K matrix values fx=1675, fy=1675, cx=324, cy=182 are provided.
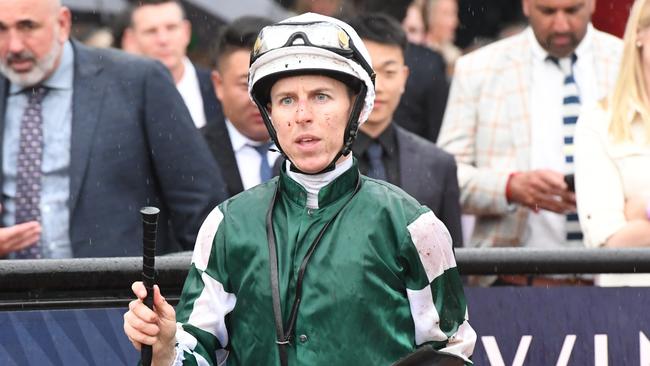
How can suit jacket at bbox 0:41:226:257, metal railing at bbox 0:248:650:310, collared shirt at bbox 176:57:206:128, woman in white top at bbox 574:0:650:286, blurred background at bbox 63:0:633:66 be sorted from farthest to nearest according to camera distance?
blurred background at bbox 63:0:633:66 → collared shirt at bbox 176:57:206:128 → suit jacket at bbox 0:41:226:257 → woman in white top at bbox 574:0:650:286 → metal railing at bbox 0:248:650:310

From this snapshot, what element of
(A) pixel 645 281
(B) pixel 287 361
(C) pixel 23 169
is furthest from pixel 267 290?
(C) pixel 23 169

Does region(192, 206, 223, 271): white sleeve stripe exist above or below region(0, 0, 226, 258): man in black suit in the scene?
above

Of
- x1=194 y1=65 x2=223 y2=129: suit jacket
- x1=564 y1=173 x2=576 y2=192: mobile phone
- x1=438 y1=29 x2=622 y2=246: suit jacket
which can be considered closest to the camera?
x1=564 y1=173 x2=576 y2=192: mobile phone

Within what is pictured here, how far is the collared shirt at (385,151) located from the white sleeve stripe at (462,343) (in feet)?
8.02

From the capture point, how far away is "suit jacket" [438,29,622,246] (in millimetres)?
7410

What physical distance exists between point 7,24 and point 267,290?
286cm

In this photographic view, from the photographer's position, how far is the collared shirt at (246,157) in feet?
23.9

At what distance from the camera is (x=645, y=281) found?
18.6ft

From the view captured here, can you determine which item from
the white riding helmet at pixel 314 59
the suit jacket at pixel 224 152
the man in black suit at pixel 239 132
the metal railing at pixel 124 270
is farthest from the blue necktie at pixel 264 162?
the white riding helmet at pixel 314 59

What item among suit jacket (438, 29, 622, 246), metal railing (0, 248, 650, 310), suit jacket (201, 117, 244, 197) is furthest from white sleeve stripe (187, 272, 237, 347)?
suit jacket (438, 29, 622, 246)

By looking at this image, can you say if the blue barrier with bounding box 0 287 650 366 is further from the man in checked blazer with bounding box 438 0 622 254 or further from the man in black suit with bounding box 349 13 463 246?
the man in checked blazer with bounding box 438 0 622 254

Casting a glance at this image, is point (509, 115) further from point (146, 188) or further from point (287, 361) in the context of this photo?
point (287, 361)

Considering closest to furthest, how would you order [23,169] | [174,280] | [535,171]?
[174,280] < [23,169] < [535,171]

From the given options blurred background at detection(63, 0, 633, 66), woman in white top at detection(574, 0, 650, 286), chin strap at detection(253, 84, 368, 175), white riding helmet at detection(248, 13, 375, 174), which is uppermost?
white riding helmet at detection(248, 13, 375, 174)
